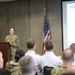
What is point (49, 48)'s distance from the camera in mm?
3418

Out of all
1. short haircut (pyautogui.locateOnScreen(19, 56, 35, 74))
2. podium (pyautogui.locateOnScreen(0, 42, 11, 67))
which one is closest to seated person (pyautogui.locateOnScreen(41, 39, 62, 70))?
short haircut (pyautogui.locateOnScreen(19, 56, 35, 74))

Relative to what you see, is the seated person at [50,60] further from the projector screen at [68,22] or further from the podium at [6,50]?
the projector screen at [68,22]

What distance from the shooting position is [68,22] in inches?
267

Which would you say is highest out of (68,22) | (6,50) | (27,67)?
(68,22)

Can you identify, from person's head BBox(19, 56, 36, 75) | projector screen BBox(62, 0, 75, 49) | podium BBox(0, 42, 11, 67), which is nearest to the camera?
person's head BBox(19, 56, 36, 75)

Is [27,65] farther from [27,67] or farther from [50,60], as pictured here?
[50,60]

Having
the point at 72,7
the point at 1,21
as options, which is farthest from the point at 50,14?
the point at 1,21

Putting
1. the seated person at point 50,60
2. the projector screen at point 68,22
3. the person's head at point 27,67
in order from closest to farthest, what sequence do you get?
the person's head at point 27,67
the seated person at point 50,60
the projector screen at point 68,22

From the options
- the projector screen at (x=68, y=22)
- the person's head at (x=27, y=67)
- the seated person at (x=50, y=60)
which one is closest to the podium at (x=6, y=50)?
the projector screen at (x=68, y=22)

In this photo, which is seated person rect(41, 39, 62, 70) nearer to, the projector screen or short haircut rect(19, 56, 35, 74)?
short haircut rect(19, 56, 35, 74)

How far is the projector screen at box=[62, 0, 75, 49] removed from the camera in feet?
22.0

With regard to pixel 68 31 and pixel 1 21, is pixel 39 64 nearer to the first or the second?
pixel 68 31

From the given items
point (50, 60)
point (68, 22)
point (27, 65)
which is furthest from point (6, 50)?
point (27, 65)

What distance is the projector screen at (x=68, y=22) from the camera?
6691 mm
